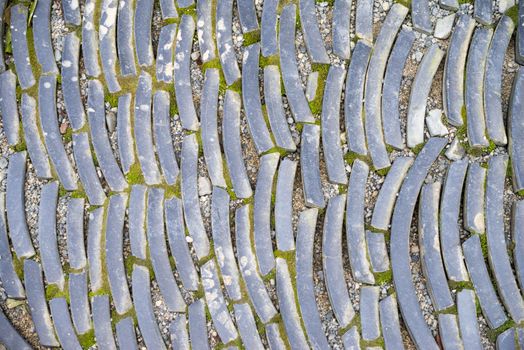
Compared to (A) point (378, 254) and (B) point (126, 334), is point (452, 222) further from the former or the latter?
(B) point (126, 334)

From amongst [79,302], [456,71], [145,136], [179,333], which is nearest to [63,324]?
[79,302]

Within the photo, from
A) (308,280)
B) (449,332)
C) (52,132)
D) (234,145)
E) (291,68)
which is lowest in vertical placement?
(449,332)

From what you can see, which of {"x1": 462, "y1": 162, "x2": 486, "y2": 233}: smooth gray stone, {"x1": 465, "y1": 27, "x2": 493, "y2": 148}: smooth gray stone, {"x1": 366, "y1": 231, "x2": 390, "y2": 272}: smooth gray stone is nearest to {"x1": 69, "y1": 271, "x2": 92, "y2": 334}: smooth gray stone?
{"x1": 366, "y1": 231, "x2": 390, "y2": 272}: smooth gray stone

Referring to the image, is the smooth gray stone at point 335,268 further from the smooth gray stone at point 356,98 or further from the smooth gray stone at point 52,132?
the smooth gray stone at point 52,132

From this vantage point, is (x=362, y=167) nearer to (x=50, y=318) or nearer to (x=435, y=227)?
(x=435, y=227)

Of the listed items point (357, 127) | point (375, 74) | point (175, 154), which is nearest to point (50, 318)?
point (175, 154)

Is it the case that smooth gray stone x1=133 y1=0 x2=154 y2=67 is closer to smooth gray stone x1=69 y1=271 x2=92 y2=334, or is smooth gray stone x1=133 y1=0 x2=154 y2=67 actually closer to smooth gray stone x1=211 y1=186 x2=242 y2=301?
smooth gray stone x1=211 y1=186 x2=242 y2=301
